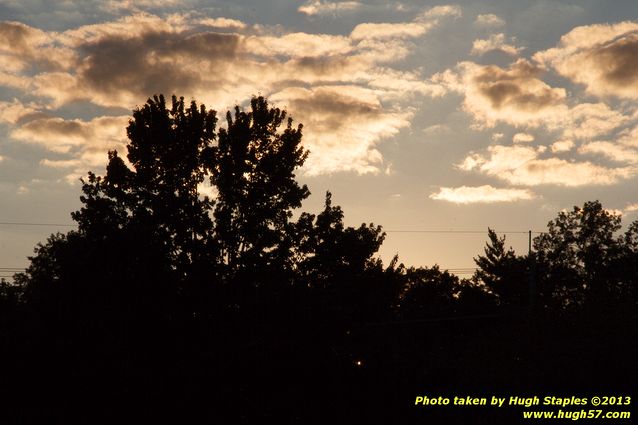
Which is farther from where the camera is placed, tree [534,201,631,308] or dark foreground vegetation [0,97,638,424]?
tree [534,201,631,308]

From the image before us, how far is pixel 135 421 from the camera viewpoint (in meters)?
27.0

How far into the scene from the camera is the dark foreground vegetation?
27.3m

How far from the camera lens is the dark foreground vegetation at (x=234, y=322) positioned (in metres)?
27.3

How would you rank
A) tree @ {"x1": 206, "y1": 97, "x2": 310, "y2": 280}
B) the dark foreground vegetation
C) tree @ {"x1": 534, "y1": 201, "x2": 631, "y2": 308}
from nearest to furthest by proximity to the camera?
the dark foreground vegetation < tree @ {"x1": 206, "y1": 97, "x2": 310, "y2": 280} < tree @ {"x1": 534, "y1": 201, "x2": 631, "y2": 308}

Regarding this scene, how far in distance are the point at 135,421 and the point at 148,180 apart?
16722 mm

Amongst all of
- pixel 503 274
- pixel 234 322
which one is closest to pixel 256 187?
pixel 234 322

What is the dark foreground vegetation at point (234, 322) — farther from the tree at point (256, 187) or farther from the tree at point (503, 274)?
the tree at point (503, 274)

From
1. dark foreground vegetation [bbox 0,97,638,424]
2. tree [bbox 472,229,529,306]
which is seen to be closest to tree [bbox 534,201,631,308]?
tree [bbox 472,229,529,306]

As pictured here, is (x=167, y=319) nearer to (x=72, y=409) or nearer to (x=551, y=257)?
(x=72, y=409)

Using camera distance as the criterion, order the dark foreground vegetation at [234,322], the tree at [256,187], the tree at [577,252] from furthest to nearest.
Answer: the tree at [577,252] < the tree at [256,187] < the dark foreground vegetation at [234,322]

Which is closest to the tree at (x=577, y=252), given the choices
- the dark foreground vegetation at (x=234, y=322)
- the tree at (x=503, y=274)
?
the tree at (x=503, y=274)

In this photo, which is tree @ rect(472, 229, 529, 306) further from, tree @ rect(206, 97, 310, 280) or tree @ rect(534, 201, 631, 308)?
tree @ rect(206, 97, 310, 280)

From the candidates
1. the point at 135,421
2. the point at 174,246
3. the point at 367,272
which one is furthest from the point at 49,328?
the point at 367,272

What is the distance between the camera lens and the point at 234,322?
103 feet
